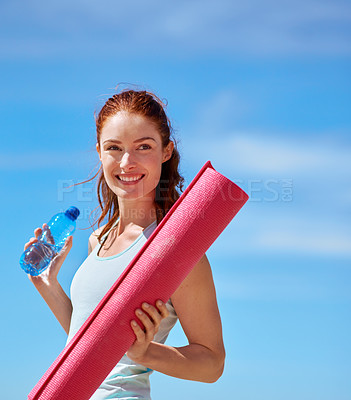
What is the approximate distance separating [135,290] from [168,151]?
105 centimetres

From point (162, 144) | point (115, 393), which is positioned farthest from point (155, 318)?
point (162, 144)

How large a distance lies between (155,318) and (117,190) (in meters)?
0.88

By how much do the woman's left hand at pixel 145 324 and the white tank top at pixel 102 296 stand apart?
10.2 inches

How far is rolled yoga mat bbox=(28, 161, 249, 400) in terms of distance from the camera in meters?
2.11

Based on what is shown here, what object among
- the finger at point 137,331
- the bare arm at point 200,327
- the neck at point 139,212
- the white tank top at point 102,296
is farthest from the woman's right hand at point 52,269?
the finger at point 137,331

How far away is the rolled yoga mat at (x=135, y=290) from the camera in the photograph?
2.11 m

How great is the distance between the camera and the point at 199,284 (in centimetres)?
246

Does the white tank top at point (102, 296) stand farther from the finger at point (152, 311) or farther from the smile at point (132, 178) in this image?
the finger at point (152, 311)

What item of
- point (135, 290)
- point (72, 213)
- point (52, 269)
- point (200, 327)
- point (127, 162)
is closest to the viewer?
point (135, 290)

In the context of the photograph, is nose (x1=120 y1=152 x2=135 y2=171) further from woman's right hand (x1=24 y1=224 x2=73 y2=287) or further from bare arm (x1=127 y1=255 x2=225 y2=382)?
woman's right hand (x1=24 y1=224 x2=73 y2=287)

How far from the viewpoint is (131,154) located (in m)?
2.74

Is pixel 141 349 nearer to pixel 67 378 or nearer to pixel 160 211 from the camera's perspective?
pixel 67 378

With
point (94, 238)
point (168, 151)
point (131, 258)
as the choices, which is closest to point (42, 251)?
point (94, 238)

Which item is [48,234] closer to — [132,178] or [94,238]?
[94,238]
